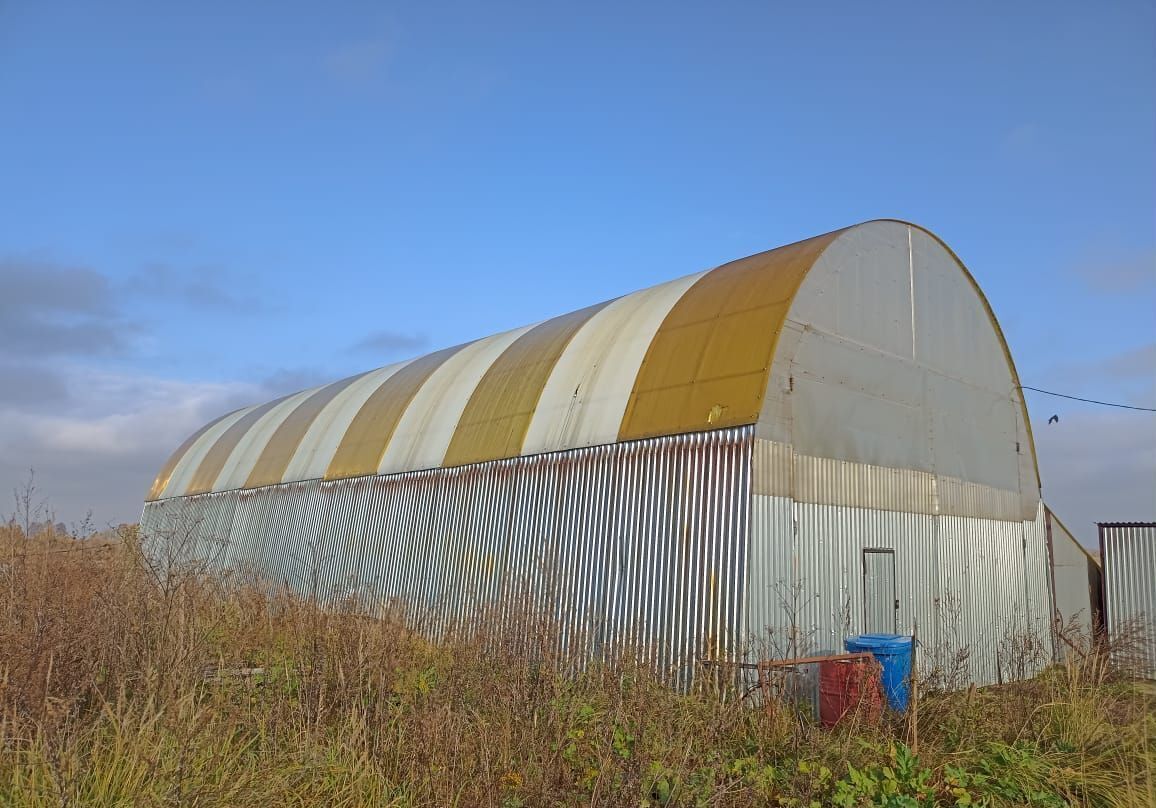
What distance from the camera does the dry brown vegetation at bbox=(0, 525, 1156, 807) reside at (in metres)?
5.97

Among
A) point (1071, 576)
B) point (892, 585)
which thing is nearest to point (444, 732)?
point (892, 585)

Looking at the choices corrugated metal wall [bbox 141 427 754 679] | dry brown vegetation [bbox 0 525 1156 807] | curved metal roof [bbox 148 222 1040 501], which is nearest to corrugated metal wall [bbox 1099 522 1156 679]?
curved metal roof [bbox 148 222 1040 501]

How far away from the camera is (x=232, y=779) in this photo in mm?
6141

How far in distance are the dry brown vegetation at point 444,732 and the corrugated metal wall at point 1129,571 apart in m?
8.68

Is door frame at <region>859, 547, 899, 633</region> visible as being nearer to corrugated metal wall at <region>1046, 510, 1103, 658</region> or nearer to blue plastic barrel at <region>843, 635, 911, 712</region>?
blue plastic barrel at <region>843, 635, 911, 712</region>

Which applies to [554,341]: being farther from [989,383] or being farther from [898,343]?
[989,383]

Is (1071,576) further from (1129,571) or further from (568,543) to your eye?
(568,543)

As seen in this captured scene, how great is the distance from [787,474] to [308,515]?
43.3 ft

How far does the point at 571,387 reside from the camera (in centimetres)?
1616

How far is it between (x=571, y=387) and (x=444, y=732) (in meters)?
9.73

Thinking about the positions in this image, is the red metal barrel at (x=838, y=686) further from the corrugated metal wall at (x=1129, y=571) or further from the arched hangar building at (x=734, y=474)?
the corrugated metal wall at (x=1129, y=571)

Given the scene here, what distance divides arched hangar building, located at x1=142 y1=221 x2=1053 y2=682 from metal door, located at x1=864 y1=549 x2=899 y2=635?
0.14 ft

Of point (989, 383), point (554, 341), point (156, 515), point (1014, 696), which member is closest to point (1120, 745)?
point (1014, 696)

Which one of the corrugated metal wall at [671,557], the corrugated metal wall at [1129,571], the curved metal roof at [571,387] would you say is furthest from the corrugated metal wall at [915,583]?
the curved metal roof at [571,387]
